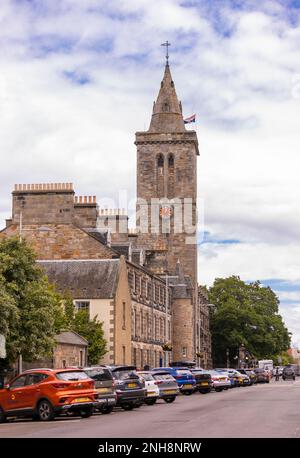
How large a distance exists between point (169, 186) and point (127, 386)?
65.0 m

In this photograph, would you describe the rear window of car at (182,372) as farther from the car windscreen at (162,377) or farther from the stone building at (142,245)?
the stone building at (142,245)

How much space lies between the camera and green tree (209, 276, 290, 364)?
10506 centimetres

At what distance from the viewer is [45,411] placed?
26.4 meters

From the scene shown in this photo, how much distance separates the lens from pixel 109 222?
265ft

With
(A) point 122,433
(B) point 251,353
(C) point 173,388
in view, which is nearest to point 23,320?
(C) point 173,388

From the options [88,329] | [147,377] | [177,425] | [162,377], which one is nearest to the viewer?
[177,425]

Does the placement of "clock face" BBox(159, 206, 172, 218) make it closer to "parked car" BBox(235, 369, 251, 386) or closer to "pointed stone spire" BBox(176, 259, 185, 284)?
"pointed stone spire" BBox(176, 259, 185, 284)

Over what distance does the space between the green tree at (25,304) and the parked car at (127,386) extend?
5.77 m

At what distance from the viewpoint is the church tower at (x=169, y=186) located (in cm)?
9269

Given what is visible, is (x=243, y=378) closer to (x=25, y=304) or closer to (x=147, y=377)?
(x=147, y=377)

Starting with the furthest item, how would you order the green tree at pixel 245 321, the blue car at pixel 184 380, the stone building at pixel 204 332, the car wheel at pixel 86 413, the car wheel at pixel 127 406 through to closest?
the green tree at pixel 245 321
the stone building at pixel 204 332
the blue car at pixel 184 380
the car wheel at pixel 127 406
the car wheel at pixel 86 413

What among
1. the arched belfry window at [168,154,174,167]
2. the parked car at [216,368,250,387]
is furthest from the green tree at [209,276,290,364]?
the parked car at [216,368,250,387]

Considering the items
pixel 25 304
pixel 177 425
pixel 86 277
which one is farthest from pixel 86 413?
pixel 86 277

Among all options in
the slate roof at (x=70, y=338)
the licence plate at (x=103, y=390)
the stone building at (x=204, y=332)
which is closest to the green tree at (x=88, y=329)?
the slate roof at (x=70, y=338)
